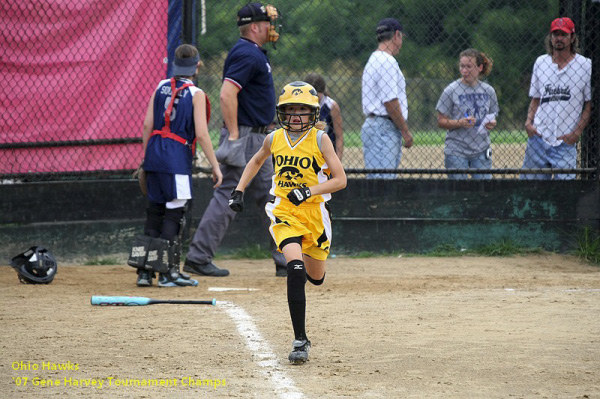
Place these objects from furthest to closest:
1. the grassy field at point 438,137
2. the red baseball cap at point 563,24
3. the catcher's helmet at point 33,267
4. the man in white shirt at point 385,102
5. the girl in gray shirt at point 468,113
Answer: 1. the grassy field at point 438,137
2. the girl in gray shirt at point 468,113
3. the man in white shirt at point 385,102
4. the red baseball cap at point 563,24
5. the catcher's helmet at point 33,267

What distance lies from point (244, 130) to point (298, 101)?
2852mm

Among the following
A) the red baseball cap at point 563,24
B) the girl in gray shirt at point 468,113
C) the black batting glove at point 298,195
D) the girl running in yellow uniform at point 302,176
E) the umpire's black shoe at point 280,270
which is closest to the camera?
the black batting glove at point 298,195

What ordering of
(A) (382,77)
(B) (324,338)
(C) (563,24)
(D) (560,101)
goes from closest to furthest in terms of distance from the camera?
(B) (324,338), (C) (563,24), (A) (382,77), (D) (560,101)

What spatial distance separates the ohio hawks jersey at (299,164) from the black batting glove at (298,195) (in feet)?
0.88

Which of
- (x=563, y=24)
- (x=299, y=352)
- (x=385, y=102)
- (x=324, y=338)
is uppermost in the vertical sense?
(x=563, y=24)

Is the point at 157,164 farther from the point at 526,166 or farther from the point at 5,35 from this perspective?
the point at 526,166

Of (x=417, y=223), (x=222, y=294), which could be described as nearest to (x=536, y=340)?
(x=222, y=294)

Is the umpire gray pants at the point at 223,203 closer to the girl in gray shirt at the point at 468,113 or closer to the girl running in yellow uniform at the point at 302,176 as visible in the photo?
the girl in gray shirt at the point at 468,113

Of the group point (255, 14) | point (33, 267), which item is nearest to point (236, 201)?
point (33, 267)

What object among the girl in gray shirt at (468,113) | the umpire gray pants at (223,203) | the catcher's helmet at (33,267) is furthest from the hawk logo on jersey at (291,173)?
the girl in gray shirt at (468,113)

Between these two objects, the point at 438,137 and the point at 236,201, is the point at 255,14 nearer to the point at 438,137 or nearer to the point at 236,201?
the point at 236,201

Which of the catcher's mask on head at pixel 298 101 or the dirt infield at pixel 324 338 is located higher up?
the catcher's mask on head at pixel 298 101

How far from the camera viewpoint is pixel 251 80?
7.98 meters

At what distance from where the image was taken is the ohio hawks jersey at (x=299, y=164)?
534cm
